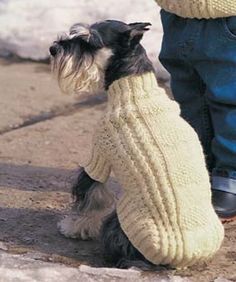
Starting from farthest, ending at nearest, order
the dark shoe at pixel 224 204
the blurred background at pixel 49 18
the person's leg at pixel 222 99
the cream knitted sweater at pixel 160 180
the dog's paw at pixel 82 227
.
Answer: the blurred background at pixel 49 18, the dark shoe at pixel 224 204, the person's leg at pixel 222 99, the dog's paw at pixel 82 227, the cream knitted sweater at pixel 160 180

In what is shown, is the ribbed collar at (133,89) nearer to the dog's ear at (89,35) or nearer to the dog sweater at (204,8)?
the dog's ear at (89,35)

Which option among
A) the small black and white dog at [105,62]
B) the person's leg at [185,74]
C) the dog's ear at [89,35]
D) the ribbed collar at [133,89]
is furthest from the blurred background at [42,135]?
the dog's ear at [89,35]

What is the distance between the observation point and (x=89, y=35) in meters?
3.58

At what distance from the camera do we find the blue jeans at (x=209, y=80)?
155 inches

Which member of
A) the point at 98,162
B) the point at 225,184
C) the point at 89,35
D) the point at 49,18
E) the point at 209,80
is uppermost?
the point at 89,35

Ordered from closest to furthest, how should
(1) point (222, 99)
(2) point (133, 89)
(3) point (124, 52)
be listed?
(2) point (133, 89), (3) point (124, 52), (1) point (222, 99)

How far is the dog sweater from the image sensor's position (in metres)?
3.82

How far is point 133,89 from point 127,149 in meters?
0.24

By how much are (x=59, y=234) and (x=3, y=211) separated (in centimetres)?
32

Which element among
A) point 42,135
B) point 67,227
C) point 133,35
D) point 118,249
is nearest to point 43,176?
point 42,135

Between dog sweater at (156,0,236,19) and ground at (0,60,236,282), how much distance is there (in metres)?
0.90

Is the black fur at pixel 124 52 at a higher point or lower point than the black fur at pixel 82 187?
higher

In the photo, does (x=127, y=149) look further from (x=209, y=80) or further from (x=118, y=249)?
(x=209, y=80)

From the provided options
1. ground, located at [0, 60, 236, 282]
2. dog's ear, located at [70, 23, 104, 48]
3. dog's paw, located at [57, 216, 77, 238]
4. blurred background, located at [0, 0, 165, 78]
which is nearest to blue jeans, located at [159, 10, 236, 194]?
ground, located at [0, 60, 236, 282]
